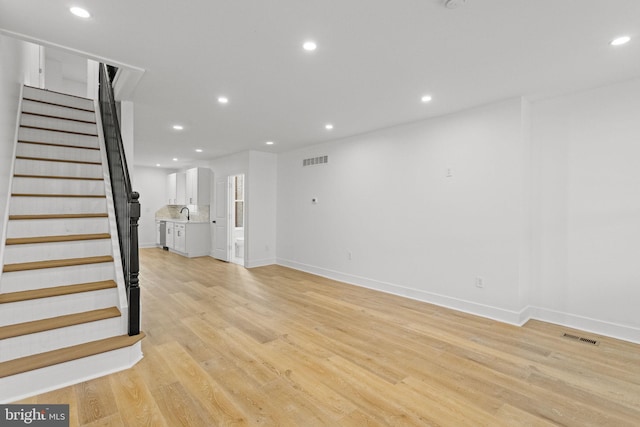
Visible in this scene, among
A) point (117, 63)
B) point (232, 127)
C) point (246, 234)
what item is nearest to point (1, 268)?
point (117, 63)

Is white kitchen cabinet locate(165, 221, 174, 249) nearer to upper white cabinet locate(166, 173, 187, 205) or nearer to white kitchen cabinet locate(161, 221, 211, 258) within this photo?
white kitchen cabinet locate(161, 221, 211, 258)

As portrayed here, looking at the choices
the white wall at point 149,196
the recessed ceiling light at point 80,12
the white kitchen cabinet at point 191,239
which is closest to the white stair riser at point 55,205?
the recessed ceiling light at point 80,12

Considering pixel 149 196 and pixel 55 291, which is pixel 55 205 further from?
pixel 149 196

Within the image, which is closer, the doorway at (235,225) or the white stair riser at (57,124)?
the white stair riser at (57,124)

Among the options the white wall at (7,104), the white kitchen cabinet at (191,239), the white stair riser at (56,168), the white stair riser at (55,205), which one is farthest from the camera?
the white kitchen cabinet at (191,239)

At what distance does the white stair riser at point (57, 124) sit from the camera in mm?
3844

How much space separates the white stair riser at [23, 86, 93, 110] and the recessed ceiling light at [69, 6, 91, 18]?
3.14 metres

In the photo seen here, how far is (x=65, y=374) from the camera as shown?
2.22 metres

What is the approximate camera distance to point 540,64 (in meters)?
2.70

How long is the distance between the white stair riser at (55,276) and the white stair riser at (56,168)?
147 cm

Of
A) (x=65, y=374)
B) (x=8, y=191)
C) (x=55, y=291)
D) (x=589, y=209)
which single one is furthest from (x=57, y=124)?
(x=589, y=209)

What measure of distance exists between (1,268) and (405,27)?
12.2ft

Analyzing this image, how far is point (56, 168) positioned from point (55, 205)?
0.63 meters

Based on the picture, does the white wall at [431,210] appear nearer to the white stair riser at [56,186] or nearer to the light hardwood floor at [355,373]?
the light hardwood floor at [355,373]
